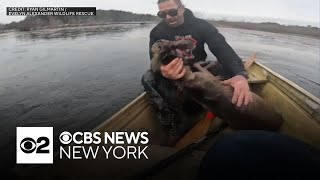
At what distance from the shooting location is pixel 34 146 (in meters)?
1.46

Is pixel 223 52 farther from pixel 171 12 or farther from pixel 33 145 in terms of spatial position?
pixel 33 145

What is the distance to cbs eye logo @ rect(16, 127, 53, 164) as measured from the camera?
1450mm

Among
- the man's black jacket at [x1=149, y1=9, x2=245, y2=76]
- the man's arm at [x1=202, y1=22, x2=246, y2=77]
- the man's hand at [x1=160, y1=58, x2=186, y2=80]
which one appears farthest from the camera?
the man's black jacket at [x1=149, y1=9, x2=245, y2=76]

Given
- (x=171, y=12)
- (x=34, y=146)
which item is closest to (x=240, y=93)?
(x=171, y=12)

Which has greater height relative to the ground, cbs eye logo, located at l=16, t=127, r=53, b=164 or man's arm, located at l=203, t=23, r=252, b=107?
man's arm, located at l=203, t=23, r=252, b=107

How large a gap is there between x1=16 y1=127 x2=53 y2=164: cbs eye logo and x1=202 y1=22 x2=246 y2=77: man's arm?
3.56ft

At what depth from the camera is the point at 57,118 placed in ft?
9.14

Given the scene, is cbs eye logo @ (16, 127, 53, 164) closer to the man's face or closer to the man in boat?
the man in boat

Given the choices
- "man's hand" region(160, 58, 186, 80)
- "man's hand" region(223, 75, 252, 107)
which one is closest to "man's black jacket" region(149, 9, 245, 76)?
"man's hand" region(223, 75, 252, 107)

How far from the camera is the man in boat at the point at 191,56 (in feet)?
6.29

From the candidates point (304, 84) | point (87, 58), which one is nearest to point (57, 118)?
point (87, 58)

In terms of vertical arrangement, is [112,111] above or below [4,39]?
below

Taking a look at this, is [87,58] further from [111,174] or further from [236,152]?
[236,152]

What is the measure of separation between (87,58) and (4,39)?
1.49m
